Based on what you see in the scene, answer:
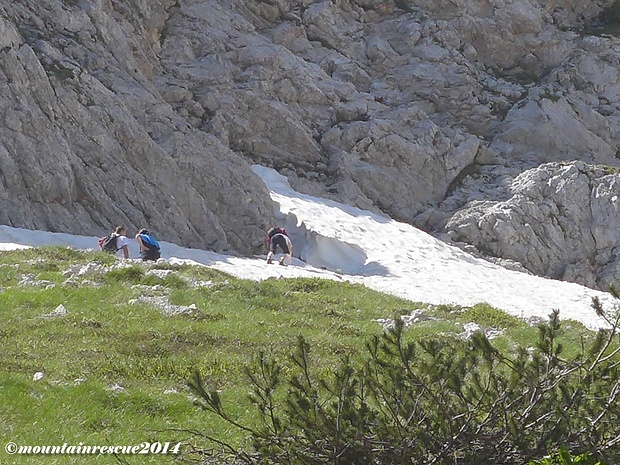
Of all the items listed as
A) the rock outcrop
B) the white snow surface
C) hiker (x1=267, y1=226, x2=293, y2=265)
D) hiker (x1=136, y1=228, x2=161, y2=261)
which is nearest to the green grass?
hiker (x1=136, y1=228, x2=161, y2=261)

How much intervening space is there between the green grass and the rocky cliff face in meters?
11.8

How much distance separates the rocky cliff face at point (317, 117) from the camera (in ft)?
106

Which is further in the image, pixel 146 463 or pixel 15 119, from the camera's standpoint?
pixel 15 119

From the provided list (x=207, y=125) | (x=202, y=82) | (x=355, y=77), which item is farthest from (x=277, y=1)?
(x=207, y=125)

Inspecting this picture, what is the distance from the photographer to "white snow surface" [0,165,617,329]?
2381 cm

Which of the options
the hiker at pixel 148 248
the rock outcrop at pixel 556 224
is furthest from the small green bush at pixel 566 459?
the rock outcrop at pixel 556 224

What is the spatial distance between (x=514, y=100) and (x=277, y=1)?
18743 mm

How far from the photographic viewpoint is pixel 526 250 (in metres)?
39.9

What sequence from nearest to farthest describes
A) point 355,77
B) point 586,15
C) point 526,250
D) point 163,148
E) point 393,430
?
point 393,430, point 163,148, point 526,250, point 355,77, point 586,15

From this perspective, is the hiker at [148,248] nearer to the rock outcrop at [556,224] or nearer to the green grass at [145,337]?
the green grass at [145,337]

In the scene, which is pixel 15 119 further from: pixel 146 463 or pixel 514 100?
pixel 514 100

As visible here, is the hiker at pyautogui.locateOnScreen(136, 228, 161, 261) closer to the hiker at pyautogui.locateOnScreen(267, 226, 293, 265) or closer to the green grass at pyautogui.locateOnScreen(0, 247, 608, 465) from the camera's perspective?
the green grass at pyautogui.locateOnScreen(0, 247, 608, 465)

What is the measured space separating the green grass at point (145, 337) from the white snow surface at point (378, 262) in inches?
155

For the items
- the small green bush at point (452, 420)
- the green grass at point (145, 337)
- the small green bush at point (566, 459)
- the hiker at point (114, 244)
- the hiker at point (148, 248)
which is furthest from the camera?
the hiker at point (114, 244)
